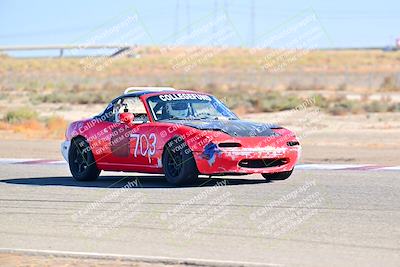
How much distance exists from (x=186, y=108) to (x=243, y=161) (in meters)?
1.56

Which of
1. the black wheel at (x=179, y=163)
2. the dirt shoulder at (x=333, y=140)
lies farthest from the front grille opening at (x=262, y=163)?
the dirt shoulder at (x=333, y=140)

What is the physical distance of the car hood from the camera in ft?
44.3

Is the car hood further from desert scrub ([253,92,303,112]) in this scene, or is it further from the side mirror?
desert scrub ([253,92,303,112])

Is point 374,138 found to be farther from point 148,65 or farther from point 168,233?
point 148,65

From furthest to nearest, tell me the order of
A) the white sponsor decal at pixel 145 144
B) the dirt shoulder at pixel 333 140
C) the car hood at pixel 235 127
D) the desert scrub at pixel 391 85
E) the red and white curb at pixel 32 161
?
the desert scrub at pixel 391 85
the dirt shoulder at pixel 333 140
the red and white curb at pixel 32 161
the white sponsor decal at pixel 145 144
the car hood at pixel 235 127

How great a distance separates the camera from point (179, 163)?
13539mm

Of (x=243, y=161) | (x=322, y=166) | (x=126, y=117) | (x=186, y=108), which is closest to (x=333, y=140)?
(x=322, y=166)

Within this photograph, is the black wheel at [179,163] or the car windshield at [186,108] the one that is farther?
the car windshield at [186,108]

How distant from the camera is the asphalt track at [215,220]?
889 centimetres

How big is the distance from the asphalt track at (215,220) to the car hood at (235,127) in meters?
0.71

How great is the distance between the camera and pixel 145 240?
9672mm

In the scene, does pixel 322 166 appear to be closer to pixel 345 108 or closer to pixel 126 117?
pixel 126 117

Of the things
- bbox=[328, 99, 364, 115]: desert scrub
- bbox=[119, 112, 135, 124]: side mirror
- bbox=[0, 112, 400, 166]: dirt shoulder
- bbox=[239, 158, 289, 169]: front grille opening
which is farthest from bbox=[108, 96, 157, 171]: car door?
bbox=[328, 99, 364, 115]: desert scrub

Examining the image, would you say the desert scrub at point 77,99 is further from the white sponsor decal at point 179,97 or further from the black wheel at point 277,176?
the black wheel at point 277,176
